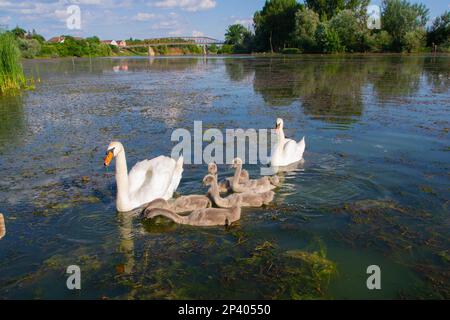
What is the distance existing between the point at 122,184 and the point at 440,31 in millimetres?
70531

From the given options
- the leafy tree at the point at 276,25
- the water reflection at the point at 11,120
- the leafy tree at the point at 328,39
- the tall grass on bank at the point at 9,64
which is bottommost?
the water reflection at the point at 11,120

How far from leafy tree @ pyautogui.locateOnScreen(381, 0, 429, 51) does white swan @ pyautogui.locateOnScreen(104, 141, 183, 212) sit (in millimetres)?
62234

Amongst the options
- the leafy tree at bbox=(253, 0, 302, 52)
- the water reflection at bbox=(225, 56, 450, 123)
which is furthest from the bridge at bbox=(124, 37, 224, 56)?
the water reflection at bbox=(225, 56, 450, 123)

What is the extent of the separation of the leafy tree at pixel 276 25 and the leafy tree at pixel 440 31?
28.2 m

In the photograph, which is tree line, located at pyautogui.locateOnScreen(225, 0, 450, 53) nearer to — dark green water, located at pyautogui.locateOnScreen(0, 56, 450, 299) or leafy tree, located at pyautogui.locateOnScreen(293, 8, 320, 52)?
leafy tree, located at pyautogui.locateOnScreen(293, 8, 320, 52)

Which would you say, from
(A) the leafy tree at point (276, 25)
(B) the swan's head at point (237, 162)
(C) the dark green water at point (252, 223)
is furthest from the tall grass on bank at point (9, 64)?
(A) the leafy tree at point (276, 25)

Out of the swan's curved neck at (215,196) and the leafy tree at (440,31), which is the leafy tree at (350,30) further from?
the swan's curved neck at (215,196)

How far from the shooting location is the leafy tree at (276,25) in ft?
293

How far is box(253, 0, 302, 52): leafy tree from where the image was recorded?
89.4m

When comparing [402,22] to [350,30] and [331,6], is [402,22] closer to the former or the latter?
[350,30]

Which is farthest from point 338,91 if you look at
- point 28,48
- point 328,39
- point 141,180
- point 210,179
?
point 28,48

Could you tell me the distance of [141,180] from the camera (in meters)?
7.63

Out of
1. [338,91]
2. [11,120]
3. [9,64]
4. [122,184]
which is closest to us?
[122,184]
